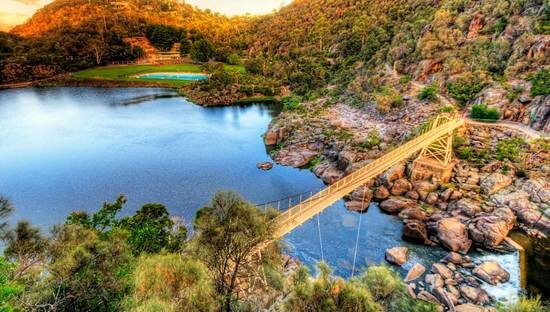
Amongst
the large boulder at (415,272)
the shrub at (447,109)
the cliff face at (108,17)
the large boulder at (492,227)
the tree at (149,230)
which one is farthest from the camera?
the cliff face at (108,17)

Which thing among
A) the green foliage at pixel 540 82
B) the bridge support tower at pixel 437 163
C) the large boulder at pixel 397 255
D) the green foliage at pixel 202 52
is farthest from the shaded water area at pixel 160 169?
the green foliage at pixel 202 52

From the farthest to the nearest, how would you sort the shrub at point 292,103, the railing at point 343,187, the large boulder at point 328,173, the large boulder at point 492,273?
the shrub at point 292,103
the large boulder at point 328,173
the large boulder at point 492,273
the railing at point 343,187

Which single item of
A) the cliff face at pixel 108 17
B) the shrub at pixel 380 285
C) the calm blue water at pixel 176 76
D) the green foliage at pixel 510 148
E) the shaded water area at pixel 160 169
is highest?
the cliff face at pixel 108 17

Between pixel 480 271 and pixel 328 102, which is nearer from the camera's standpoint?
pixel 480 271

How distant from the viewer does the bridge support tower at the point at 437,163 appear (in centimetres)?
3088

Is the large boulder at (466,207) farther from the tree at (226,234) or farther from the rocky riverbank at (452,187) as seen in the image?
the tree at (226,234)

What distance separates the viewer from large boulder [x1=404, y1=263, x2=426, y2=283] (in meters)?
20.2

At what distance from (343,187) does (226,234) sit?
1259 cm

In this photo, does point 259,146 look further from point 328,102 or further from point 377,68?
point 377,68

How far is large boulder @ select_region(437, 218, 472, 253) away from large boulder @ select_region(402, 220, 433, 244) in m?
1.06

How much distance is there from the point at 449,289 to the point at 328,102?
4282 centimetres

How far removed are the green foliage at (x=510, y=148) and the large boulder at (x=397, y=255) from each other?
56.9 feet

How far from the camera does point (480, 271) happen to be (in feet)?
66.4

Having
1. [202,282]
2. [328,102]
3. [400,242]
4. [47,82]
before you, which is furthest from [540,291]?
[47,82]
